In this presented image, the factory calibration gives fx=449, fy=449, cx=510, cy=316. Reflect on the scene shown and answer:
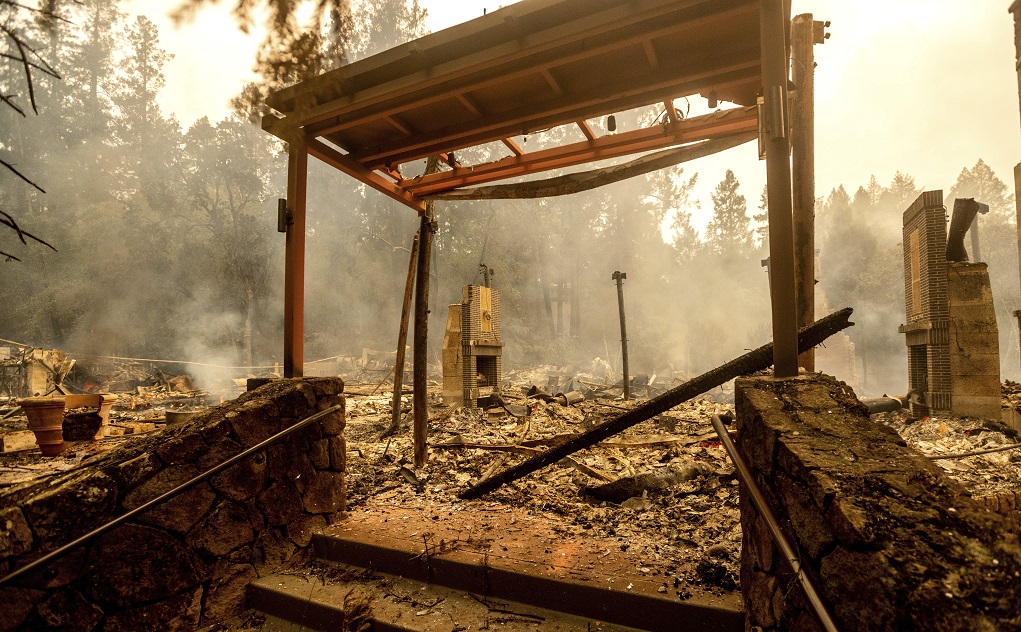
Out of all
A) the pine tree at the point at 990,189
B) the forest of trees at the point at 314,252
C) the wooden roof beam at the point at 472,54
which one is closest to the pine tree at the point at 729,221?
the forest of trees at the point at 314,252

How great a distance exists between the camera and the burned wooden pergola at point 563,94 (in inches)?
113

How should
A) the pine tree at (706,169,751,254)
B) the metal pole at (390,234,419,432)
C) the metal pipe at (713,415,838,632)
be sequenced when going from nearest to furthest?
the metal pipe at (713,415,838,632)
the metal pole at (390,234,419,432)
the pine tree at (706,169,751,254)

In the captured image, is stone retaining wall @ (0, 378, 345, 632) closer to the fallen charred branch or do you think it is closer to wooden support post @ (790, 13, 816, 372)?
the fallen charred branch

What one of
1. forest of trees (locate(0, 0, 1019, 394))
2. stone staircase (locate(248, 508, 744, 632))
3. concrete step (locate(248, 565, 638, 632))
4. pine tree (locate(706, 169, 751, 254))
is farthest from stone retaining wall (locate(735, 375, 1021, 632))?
pine tree (locate(706, 169, 751, 254))

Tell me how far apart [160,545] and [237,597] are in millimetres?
709

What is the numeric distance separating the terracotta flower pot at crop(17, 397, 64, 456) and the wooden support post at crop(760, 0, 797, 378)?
11134mm

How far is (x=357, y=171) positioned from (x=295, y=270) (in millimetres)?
1658

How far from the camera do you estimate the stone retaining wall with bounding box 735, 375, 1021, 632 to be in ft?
4.74

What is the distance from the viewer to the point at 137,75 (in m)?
34.4

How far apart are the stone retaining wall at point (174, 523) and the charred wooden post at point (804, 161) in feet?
17.7

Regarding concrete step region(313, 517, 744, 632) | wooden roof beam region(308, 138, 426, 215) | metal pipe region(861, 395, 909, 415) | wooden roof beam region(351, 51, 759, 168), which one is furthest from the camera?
metal pipe region(861, 395, 909, 415)

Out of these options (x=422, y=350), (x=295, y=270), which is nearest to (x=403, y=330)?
(x=422, y=350)

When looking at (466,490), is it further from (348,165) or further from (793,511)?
(348,165)

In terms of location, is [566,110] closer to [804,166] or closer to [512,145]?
[512,145]
